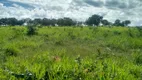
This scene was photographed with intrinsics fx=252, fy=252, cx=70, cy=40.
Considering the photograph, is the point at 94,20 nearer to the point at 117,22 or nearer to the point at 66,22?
the point at 66,22

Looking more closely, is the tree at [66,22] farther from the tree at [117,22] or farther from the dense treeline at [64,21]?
the tree at [117,22]

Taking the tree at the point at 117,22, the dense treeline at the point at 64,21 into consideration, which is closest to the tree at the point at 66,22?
the dense treeline at the point at 64,21

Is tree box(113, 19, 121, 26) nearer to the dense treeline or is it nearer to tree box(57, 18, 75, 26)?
the dense treeline

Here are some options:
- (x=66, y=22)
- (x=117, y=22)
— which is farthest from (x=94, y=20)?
(x=117, y=22)

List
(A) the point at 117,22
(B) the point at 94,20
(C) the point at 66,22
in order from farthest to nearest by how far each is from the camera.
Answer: (A) the point at 117,22, (B) the point at 94,20, (C) the point at 66,22

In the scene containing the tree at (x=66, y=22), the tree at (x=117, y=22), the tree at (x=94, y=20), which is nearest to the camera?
the tree at (x=66, y=22)

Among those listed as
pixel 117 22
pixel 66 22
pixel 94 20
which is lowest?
pixel 117 22

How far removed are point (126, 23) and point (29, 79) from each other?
258 feet

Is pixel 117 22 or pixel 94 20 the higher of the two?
pixel 94 20

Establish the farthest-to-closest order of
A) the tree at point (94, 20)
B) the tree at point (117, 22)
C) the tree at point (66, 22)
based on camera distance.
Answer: the tree at point (117, 22) → the tree at point (94, 20) → the tree at point (66, 22)

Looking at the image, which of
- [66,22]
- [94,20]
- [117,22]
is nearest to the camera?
[66,22]

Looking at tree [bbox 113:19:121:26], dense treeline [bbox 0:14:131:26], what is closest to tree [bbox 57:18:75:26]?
dense treeline [bbox 0:14:131:26]

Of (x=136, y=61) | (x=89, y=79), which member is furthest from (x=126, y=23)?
(x=89, y=79)

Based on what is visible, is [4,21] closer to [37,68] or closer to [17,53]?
[17,53]
